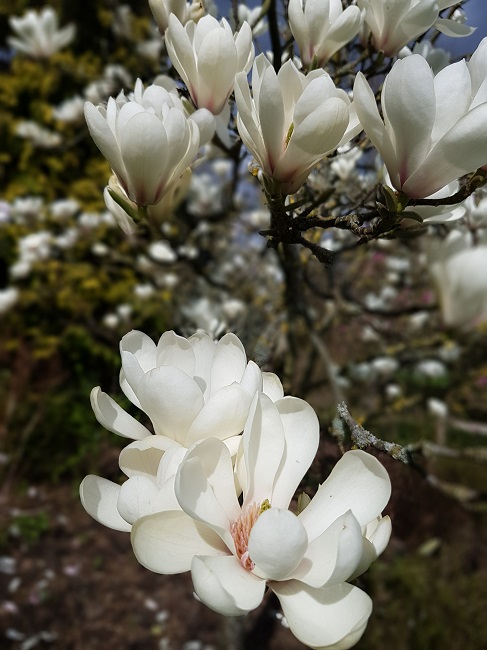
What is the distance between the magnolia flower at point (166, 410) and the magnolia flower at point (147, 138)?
0.49 ft

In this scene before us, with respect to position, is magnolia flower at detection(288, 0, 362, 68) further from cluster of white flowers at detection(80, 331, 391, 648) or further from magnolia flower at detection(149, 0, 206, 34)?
cluster of white flowers at detection(80, 331, 391, 648)

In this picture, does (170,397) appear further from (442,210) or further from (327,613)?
(442,210)

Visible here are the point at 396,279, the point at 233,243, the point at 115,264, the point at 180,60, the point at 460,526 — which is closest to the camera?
the point at 180,60

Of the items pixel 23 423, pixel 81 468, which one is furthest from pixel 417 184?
pixel 23 423

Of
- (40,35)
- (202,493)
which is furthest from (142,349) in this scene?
(40,35)

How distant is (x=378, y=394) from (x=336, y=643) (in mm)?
2392

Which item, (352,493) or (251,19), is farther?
(251,19)

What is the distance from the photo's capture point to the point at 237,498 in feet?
1.27

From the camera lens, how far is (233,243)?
2.70 meters

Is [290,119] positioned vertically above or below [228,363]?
above

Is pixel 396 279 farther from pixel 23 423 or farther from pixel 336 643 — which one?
pixel 336 643

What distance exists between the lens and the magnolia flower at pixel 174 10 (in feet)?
1.92

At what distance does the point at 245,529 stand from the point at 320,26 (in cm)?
49

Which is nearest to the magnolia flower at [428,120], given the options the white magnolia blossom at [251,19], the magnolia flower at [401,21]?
the magnolia flower at [401,21]
